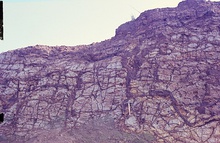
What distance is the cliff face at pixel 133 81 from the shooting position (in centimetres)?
1227

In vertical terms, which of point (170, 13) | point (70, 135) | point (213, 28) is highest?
point (170, 13)

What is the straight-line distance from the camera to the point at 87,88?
14586mm

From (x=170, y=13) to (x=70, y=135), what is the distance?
9000 mm

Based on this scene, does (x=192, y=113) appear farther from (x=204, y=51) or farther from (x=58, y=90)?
(x=58, y=90)

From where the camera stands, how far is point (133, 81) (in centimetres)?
1412

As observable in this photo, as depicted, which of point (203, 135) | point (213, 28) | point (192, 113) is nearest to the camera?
point (203, 135)

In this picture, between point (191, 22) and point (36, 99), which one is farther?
point (191, 22)

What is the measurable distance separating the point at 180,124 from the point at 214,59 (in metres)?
4.02

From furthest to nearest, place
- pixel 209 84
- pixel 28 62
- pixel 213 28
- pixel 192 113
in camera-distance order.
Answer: pixel 28 62 < pixel 213 28 < pixel 209 84 < pixel 192 113

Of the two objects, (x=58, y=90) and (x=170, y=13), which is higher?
(x=170, y=13)

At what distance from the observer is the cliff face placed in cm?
1227

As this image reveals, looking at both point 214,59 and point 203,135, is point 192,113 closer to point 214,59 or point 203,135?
point 203,135

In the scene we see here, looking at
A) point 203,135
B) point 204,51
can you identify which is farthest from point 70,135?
point 204,51

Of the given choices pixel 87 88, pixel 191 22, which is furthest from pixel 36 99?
pixel 191 22
